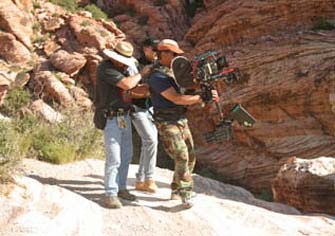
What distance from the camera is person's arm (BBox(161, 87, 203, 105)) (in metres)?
5.36

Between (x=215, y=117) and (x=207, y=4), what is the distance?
6752 mm

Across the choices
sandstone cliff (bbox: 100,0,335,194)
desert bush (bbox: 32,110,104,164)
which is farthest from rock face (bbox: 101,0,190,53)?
desert bush (bbox: 32,110,104,164)

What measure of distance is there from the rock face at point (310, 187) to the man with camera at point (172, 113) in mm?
2898

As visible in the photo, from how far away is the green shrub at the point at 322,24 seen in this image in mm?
15781

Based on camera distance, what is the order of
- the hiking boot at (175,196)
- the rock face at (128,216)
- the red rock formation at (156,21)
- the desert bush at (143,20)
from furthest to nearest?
the desert bush at (143,20), the red rock formation at (156,21), the hiking boot at (175,196), the rock face at (128,216)

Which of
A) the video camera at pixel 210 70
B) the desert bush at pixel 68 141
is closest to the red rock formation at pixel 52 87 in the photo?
the desert bush at pixel 68 141

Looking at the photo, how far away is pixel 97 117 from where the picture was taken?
5703mm

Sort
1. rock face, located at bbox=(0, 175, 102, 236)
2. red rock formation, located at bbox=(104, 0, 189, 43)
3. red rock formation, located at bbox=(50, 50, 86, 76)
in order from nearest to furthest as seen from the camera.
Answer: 1. rock face, located at bbox=(0, 175, 102, 236)
2. red rock formation, located at bbox=(50, 50, 86, 76)
3. red rock formation, located at bbox=(104, 0, 189, 43)

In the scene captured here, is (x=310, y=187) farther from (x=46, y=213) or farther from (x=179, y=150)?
(x=46, y=213)

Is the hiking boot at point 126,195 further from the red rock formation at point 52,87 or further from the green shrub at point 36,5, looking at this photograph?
the green shrub at point 36,5

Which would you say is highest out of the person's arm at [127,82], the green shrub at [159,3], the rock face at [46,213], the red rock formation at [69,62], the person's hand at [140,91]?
the person's arm at [127,82]

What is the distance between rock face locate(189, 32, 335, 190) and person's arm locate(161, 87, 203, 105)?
9494 mm

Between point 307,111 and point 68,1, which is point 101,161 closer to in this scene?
point 307,111

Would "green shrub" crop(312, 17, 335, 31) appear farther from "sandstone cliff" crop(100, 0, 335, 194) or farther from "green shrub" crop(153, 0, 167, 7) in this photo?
"green shrub" crop(153, 0, 167, 7)
